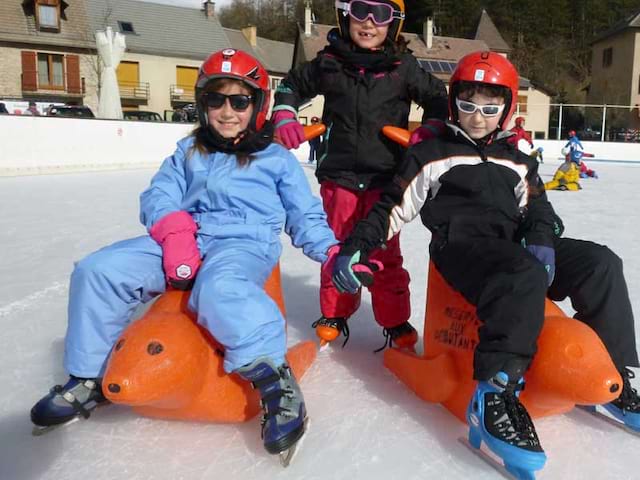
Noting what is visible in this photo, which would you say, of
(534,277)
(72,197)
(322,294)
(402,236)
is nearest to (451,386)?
(534,277)

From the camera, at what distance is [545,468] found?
5.23ft

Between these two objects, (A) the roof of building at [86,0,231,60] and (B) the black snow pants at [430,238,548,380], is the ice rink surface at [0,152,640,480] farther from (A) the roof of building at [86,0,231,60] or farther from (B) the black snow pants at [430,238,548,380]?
(A) the roof of building at [86,0,231,60]

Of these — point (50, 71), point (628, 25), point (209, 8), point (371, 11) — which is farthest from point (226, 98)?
point (628, 25)

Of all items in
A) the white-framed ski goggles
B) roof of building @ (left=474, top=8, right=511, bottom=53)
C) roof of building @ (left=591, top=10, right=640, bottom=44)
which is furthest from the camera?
roof of building @ (left=474, top=8, right=511, bottom=53)

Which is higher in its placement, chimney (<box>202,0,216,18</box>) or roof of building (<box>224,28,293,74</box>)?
chimney (<box>202,0,216,18</box>)

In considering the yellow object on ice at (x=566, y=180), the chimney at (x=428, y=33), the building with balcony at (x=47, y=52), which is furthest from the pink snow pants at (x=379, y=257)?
the chimney at (x=428, y=33)

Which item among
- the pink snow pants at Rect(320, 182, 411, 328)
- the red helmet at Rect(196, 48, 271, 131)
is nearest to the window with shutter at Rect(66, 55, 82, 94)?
the pink snow pants at Rect(320, 182, 411, 328)

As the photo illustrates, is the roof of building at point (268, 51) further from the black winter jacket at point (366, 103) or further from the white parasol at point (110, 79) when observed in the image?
the black winter jacket at point (366, 103)

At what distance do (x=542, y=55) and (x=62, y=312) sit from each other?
140ft

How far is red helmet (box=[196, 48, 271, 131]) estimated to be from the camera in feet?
6.51

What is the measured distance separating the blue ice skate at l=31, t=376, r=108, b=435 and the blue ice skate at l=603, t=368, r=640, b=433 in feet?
5.02

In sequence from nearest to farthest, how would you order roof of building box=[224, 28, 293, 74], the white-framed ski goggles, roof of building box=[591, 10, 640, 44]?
1. the white-framed ski goggles
2. roof of building box=[224, 28, 293, 74]
3. roof of building box=[591, 10, 640, 44]

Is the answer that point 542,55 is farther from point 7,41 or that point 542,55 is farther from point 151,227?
point 151,227

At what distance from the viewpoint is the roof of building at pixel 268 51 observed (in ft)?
100
